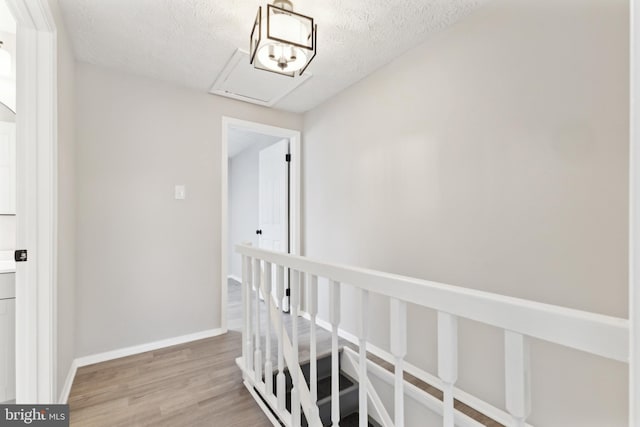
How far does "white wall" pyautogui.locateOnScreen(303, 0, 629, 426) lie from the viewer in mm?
1280

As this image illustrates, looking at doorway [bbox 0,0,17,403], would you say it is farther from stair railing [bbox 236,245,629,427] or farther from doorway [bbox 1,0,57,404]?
stair railing [bbox 236,245,629,427]

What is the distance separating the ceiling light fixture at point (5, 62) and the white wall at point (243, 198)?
8.41 ft

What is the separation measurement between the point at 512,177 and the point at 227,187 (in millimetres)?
2261

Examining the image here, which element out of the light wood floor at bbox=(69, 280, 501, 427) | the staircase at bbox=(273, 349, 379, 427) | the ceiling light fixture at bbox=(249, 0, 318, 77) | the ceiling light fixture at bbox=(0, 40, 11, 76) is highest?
the ceiling light fixture at bbox=(0, 40, 11, 76)

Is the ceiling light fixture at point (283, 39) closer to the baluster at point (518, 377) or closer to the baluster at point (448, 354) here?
the baluster at point (448, 354)

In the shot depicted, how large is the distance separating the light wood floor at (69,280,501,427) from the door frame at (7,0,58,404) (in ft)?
1.17

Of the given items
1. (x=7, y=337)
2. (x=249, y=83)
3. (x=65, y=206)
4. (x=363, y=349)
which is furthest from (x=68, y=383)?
(x=249, y=83)

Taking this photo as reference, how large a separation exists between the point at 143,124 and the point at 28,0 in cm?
121

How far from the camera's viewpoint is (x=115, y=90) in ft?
7.80

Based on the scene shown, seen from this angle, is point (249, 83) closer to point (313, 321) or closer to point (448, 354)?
point (313, 321)

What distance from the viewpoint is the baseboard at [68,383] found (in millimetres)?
1760
